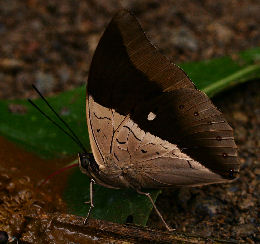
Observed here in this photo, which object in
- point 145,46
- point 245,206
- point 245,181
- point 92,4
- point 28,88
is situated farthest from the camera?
point 92,4

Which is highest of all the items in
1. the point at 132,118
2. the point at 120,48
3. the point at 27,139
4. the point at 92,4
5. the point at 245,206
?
the point at 92,4

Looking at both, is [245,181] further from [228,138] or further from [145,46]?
[145,46]

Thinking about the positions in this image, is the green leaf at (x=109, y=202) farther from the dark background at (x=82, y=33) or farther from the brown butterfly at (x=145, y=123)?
the dark background at (x=82, y=33)

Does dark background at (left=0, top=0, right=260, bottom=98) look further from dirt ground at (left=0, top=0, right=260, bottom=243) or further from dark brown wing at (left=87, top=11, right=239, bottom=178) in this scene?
dark brown wing at (left=87, top=11, right=239, bottom=178)

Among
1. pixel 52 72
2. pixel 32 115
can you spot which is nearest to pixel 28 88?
pixel 52 72

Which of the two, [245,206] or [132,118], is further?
[245,206]

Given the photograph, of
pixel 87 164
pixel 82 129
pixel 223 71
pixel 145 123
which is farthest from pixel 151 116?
pixel 223 71

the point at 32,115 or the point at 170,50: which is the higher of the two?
the point at 170,50

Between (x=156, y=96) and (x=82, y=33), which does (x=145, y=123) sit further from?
(x=82, y=33)
